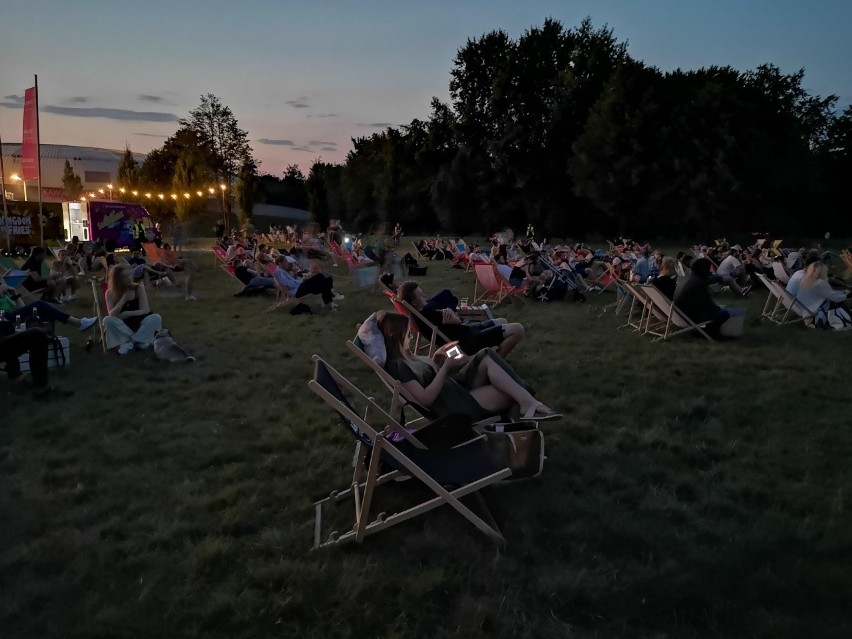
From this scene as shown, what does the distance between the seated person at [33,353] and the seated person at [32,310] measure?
1.32 meters

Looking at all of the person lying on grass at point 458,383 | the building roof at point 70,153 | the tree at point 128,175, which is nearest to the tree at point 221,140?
the tree at point 128,175

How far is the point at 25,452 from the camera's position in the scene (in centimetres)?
446

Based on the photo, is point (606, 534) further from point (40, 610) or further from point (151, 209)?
point (151, 209)

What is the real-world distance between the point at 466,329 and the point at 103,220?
1046 inches

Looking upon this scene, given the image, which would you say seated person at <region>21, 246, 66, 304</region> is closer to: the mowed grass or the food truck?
the mowed grass

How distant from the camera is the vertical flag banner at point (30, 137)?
635 inches

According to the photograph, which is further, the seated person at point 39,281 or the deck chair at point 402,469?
the seated person at point 39,281

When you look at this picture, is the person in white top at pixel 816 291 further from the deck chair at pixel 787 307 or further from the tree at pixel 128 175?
the tree at pixel 128 175

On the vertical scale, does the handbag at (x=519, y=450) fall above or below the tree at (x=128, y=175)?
below

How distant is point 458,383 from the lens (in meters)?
4.47

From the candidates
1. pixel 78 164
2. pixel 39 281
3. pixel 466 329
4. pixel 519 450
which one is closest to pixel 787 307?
pixel 466 329

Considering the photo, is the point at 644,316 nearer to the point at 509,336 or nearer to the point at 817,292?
the point at 817,292

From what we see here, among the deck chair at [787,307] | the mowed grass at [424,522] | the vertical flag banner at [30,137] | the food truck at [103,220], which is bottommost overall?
the mowed grass at [424,522]

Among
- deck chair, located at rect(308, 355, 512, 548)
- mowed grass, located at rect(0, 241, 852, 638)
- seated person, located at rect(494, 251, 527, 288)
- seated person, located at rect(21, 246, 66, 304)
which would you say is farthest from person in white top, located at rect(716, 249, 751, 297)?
seated person, located at rect(21, 246, 66, 304)
